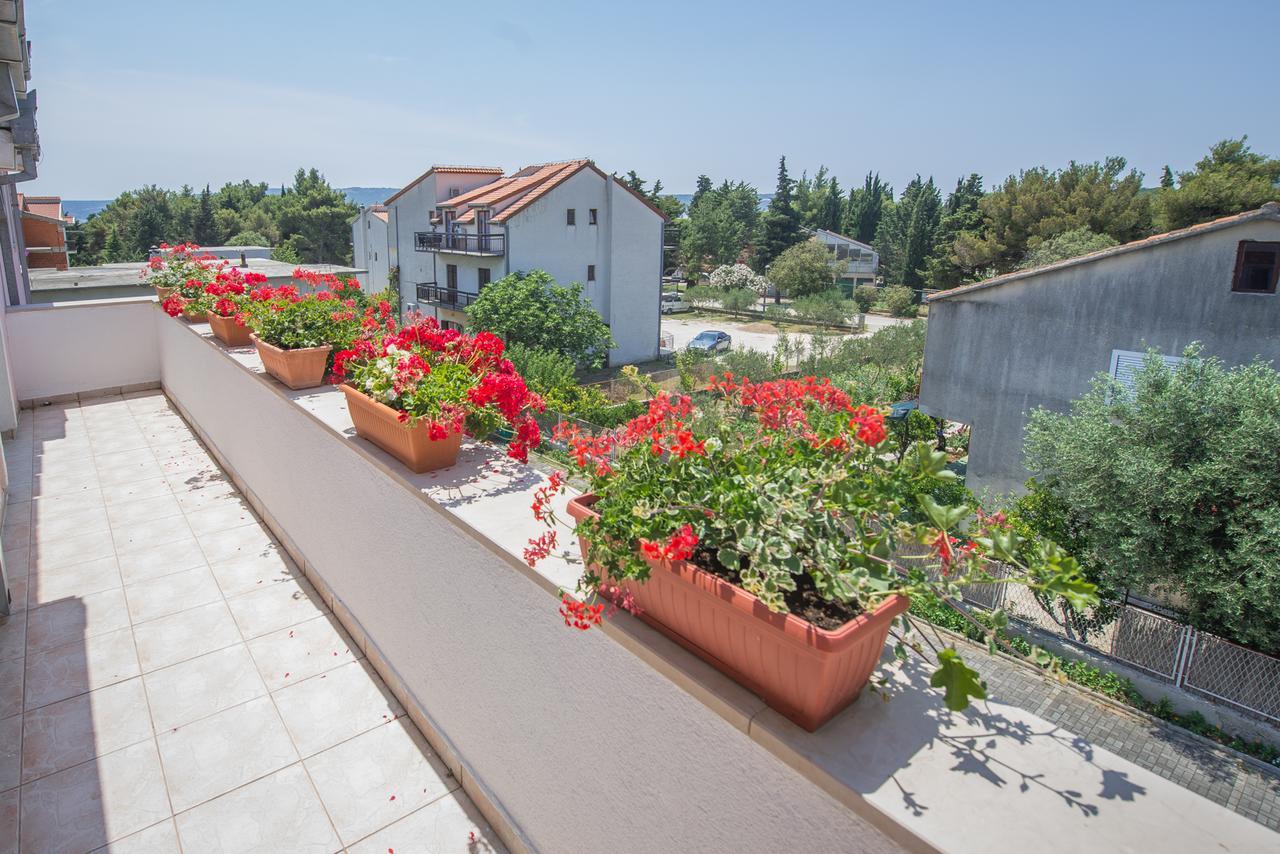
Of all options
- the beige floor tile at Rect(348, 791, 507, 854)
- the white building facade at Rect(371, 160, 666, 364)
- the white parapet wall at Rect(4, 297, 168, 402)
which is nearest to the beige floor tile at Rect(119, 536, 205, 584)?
the beige floor tile at Rect(348, 791, 507, 854)

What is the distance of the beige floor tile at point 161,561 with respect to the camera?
447 cm

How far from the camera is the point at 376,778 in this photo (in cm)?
299

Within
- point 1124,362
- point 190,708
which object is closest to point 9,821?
point 190,708

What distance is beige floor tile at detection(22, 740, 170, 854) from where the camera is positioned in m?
2.68

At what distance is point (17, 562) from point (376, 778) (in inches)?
139

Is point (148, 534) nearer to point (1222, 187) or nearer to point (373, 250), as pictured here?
point (373, 250)

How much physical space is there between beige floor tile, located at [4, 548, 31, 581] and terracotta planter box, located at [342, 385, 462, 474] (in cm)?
318

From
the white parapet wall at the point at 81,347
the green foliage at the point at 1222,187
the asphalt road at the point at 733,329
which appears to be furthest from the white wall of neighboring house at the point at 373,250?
the green foliage at the point at 1222,187

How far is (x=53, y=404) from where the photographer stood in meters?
8.12

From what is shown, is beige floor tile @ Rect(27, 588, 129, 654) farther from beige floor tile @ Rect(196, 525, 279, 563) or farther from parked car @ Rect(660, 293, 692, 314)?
parked car @ Rect(660, 293, 692, 314)

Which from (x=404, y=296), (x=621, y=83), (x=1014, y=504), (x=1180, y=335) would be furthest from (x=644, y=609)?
(x=404, y=296)

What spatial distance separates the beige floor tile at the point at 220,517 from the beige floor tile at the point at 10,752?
1864 millimetres

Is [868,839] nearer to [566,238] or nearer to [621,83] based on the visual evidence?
[621,83]

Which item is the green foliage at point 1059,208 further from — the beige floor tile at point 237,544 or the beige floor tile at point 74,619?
the beige floor tile at point 74,619
